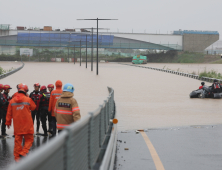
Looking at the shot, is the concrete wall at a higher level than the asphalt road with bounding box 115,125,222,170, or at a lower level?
higher

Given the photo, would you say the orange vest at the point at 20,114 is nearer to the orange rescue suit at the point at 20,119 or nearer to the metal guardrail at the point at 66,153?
the orange rescue suit at the point at 20,119

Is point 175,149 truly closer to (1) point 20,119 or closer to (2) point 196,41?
(1) point 20,119

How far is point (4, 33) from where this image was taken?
398 feet

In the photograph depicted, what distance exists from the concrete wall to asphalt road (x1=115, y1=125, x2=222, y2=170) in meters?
117

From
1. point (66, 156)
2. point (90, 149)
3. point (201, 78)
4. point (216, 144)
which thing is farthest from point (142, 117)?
point (201, 78)

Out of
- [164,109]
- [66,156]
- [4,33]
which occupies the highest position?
[4,33]

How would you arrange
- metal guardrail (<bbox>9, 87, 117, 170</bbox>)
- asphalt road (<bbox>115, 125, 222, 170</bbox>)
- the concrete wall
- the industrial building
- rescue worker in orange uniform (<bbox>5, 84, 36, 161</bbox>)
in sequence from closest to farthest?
metal guardrail (<bbox>9, 87, 117, 170</bbox>) → rescue worker in orange uniform (<bbox>5, 84, 36, 161</bbox>) → asphalt road (<bbox>115, 125, 222, 170</bbox>) → the industrial building → the concrete wall

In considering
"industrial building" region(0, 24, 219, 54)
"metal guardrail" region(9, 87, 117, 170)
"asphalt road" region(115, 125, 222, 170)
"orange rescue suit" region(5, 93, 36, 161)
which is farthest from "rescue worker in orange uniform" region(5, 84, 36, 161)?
"industrial building" region(0, 24, 219, 54)

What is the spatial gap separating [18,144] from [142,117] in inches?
310

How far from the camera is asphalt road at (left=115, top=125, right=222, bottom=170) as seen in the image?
7.66 meters

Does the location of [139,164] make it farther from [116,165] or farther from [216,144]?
[216,144]

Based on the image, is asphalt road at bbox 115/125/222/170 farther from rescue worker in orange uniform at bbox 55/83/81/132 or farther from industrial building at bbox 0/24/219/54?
industrial building at bbox 0/24/219/54

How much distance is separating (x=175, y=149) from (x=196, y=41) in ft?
398

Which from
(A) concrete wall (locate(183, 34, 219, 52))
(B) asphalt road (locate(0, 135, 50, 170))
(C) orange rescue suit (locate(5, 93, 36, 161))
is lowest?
(B) asphalt road (locate(0, 135, 50, 170))
